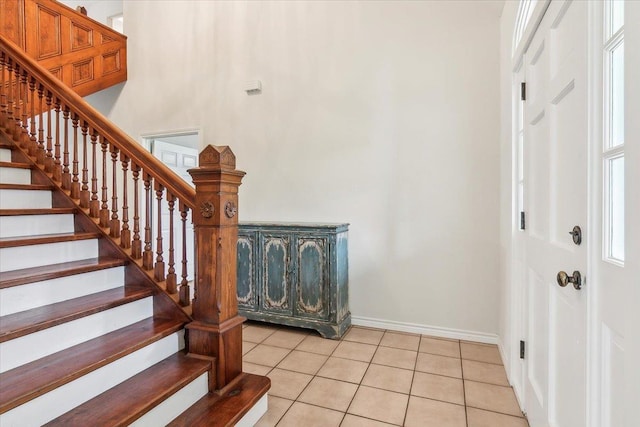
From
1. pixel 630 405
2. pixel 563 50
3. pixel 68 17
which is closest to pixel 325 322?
pixel 630 405

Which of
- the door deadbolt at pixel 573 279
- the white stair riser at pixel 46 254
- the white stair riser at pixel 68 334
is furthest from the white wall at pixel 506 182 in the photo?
the white stair riser at pixel 46 254

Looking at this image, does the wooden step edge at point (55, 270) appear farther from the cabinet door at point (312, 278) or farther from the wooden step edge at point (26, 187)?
the cabinet door at point (312, 278)

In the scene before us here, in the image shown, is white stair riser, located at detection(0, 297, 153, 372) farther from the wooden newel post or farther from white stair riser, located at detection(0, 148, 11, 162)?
white stair riser, located at detection(0, 148, 11, 162)

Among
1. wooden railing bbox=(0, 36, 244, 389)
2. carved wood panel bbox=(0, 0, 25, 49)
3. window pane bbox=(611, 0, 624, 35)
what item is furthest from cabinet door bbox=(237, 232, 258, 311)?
carved wood panel bbox=(0, 0, 25, 49)

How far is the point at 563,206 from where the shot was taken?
1.31 m

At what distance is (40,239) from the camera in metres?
1.91

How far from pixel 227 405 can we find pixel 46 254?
141 cm

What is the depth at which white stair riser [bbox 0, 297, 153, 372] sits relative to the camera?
4.47 feet

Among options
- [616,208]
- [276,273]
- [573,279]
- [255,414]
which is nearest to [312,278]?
[276,273]

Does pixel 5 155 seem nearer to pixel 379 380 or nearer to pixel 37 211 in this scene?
pixel 37 211

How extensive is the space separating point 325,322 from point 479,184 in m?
1.83

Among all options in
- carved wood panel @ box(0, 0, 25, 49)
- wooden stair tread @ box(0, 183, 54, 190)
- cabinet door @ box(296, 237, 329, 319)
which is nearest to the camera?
wooden stair tread @ box(0, 183, 54, 190)

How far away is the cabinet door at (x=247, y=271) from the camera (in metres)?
3.22

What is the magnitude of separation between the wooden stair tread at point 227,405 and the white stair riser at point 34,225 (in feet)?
5.06
